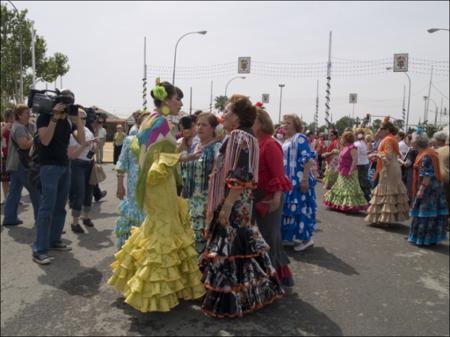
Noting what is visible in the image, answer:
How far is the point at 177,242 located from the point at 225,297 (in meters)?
0.66

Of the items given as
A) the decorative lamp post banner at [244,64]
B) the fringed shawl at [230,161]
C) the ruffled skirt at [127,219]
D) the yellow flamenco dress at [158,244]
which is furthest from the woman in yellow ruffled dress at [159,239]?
the decorative lamp post banner at [244,64]

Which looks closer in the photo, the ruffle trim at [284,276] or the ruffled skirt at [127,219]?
the ruffle trim at [284,276]

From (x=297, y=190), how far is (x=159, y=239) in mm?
2890

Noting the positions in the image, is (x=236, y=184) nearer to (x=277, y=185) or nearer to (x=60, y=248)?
(x=277, y=185)

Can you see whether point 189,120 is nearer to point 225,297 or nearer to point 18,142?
point 225,297

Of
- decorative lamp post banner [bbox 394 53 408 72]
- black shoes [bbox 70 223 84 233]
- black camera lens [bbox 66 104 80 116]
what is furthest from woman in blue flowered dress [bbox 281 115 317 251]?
decorative lamp post banner [bbox 394 53 408 72]

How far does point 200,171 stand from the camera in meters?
4.43

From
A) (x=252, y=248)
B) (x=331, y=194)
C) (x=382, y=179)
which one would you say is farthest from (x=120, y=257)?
(x=331, y=194)

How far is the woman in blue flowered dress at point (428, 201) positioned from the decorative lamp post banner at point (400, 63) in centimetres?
1833

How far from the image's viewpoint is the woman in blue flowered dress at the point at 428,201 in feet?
21.0

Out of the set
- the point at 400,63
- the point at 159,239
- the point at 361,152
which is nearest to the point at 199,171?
the point at 159,239

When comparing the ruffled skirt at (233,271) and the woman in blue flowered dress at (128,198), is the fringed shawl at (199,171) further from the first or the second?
the ruffled skirt at (233,271)

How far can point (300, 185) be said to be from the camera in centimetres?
594

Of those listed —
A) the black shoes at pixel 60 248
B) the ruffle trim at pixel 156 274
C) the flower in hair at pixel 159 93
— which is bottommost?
the black shoes at pixel 60 248
